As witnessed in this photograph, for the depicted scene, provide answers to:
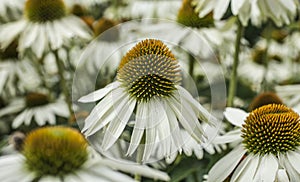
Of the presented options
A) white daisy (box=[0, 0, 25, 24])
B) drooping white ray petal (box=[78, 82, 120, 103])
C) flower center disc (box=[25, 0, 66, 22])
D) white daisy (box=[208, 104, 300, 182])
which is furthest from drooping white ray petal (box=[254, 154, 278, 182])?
white daisy (box=[0, 0, 25, 24])

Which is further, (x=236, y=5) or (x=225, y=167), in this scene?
(x=236, y=5)

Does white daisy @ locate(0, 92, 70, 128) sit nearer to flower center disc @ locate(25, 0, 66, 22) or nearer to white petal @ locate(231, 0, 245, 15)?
flower center disc @ locate(25, 0, 66, 22)

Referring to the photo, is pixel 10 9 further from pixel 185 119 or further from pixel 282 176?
pixel 282 176

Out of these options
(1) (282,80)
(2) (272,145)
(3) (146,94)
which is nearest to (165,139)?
(3) (146,94)

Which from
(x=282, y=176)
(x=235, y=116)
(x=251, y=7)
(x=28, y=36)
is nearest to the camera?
(x=282, y=176)

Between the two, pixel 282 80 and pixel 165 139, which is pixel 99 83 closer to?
pixel 165 139

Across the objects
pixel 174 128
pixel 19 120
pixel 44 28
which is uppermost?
pixel 44 28

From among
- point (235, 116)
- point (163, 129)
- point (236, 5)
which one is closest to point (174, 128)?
point (163, 129)
